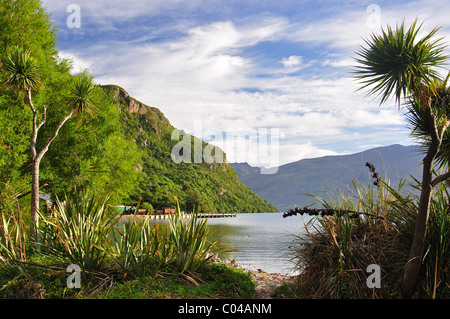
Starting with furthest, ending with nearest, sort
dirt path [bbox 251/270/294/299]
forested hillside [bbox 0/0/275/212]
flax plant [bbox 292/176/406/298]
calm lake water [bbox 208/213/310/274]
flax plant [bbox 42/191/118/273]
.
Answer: forested hillside [bbox 0/0/275/212] → calm lake water [bbox 208/213/310/274] → dirt path [bbox 251/270/294/299] → flax plant [bbox 42/191/118/273] → flax plant [bbox 292/176/406/298]

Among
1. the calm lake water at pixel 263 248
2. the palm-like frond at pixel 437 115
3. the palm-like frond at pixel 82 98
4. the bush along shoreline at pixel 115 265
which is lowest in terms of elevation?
the calm lake water at pixel 263 248

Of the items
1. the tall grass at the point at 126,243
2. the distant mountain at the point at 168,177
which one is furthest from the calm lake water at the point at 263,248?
the distant mountain at the point at 168,177

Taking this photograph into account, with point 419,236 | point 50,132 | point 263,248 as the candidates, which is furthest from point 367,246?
point 263,248

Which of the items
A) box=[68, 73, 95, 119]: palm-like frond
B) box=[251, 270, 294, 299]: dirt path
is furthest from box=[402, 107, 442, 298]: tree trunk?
box=[68, 73, 95, 119]: palm-like frond

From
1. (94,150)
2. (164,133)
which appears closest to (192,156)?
(164,133)

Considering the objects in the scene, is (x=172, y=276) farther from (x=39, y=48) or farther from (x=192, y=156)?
(x=192, y=156)

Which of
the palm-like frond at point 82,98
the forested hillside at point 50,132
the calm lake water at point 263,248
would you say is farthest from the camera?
the forested hillside at point 50,132

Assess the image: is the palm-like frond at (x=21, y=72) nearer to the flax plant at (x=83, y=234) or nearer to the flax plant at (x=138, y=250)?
the flax plant at (x=83, y=234)

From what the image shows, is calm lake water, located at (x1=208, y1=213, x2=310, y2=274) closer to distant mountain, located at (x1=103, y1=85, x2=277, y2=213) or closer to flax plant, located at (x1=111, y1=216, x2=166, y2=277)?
flax plant, located at (x1=111, y1=216, x2=166, y2=277)

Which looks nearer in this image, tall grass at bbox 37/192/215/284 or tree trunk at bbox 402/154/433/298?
tree trunk at bbox 402/154/433/298

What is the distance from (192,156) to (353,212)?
161807mm

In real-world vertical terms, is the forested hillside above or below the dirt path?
above

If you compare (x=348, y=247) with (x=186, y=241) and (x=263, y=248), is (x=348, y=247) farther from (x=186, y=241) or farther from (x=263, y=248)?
(x=263, y=248)

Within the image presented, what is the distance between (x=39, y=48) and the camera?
23.5m
